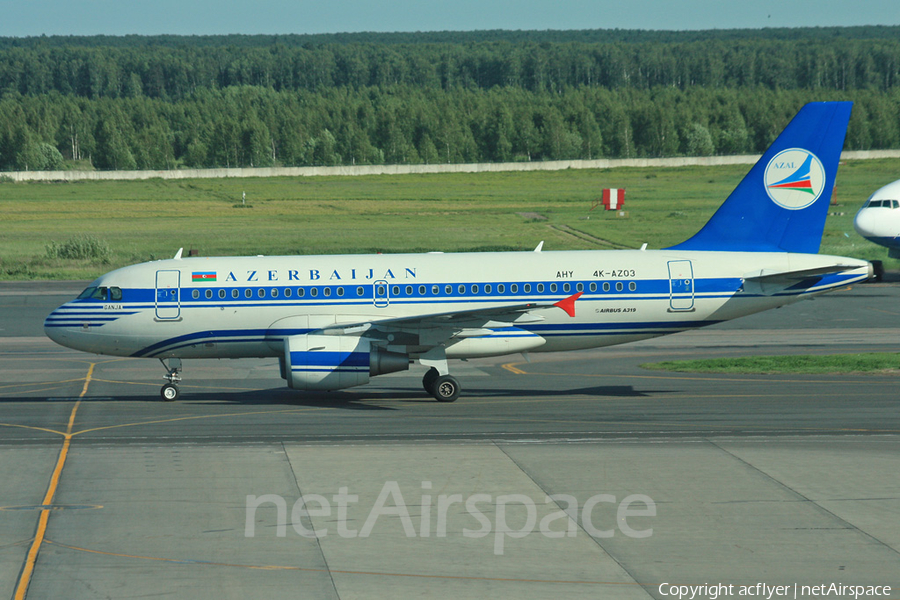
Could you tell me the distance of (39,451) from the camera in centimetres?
2288

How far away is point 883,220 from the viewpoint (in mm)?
58750

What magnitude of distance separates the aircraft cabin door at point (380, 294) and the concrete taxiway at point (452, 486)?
297 cm

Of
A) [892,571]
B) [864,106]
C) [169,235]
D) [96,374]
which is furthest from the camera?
[864,106]

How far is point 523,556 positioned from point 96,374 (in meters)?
24.8

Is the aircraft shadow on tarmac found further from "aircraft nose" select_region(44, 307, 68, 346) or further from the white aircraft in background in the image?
the white aircraft in background

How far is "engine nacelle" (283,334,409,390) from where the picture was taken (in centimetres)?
2795

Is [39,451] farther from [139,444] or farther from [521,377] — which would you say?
[521,377]

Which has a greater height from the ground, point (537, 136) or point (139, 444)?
point (537, 136)

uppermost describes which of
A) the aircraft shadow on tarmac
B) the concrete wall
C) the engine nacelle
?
the concrete wall

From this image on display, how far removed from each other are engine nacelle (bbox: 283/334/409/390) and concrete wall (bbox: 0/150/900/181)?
459 ft

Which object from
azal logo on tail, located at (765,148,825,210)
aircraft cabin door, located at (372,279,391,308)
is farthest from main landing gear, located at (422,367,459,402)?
azal logo on tail, located at (765,148,825,210)

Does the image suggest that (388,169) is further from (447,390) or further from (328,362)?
(328,362)

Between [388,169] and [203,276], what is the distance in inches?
5538

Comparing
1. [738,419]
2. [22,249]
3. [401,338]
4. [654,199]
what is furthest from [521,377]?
[654,199]
